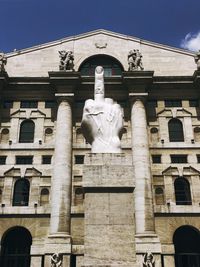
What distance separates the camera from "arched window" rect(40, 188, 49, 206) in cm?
2744

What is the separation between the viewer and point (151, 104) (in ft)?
102

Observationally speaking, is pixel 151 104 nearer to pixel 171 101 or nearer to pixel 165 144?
pixel 171 101

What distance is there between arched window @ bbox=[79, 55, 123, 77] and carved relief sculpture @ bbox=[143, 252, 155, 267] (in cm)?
1630

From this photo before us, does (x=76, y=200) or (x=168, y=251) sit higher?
(x=76, y=200)

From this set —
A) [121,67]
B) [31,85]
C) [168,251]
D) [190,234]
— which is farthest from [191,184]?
[31,85]

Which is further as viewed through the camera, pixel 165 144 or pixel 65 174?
pixel 165 144

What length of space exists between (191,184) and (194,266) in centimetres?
593

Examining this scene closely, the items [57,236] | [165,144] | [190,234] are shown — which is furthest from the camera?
[165,144]

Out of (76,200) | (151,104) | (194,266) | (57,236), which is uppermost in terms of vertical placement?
(151,104)

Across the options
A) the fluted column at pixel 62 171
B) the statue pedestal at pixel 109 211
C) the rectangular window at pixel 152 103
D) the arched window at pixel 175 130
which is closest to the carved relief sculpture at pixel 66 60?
the fluted column at pixel 62 171

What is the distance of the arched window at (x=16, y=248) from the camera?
26.0 metres

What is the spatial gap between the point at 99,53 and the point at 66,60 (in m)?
4.17

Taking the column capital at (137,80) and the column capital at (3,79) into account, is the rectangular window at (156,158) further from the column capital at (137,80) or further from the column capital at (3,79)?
the column capital at (3,79)

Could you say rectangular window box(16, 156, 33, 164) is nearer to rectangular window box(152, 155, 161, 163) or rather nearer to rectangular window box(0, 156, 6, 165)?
rectangular window box(0, 156, 6, 165)
